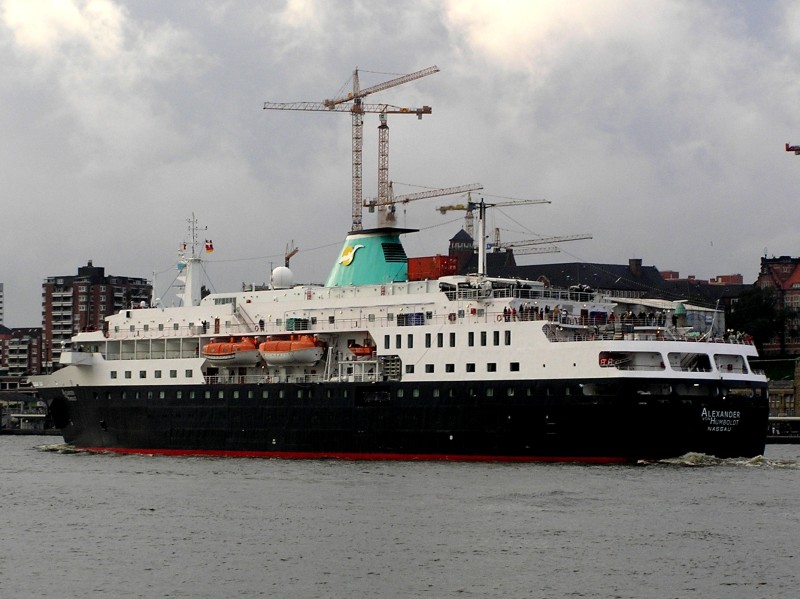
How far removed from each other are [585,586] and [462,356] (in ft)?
81.8

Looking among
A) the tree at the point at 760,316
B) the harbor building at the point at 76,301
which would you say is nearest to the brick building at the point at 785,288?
the tree at the point at 760,316

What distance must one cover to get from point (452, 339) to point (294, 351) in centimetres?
781

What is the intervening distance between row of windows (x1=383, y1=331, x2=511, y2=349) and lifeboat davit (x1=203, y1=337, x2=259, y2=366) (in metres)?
6.89

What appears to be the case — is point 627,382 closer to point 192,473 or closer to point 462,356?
point 462,356

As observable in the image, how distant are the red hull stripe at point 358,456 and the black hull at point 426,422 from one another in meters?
0.05

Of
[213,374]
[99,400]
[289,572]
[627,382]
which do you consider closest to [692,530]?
[289,572]

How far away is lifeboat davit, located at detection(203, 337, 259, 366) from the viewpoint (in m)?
60.8

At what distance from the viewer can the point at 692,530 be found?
119ft

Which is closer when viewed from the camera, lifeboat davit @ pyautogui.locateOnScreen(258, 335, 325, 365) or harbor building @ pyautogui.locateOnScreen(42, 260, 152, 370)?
lifeboat davit @ pyautogui.locateOnScreen(258, 335, 325, 365)

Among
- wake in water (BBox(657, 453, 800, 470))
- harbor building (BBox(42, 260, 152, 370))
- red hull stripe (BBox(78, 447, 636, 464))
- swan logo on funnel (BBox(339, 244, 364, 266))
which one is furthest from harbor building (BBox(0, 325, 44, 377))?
wake in water (BBox(657, 453, 800, 470))

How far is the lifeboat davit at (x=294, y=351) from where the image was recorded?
5906cm

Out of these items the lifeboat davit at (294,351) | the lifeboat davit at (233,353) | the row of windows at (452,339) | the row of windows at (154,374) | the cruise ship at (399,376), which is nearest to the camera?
the cruise ship at (399,376)

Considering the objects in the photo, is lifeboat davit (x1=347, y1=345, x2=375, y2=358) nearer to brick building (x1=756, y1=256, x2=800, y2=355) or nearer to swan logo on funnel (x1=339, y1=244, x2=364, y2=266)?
swan logo on funnel (x1=339, y1=244, x2=364, y2=266)

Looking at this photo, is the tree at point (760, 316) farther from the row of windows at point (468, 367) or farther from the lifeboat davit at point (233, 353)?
the row of windows at point (468, 367)
